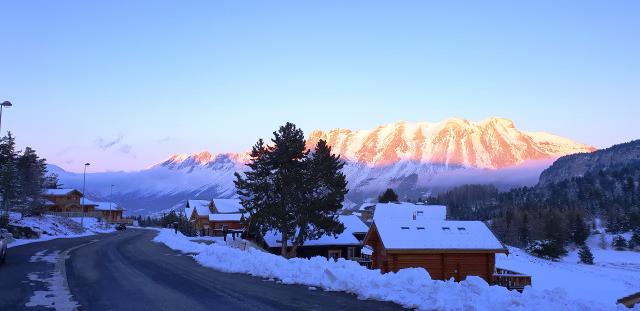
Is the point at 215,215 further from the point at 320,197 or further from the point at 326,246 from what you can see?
the point at 320,197

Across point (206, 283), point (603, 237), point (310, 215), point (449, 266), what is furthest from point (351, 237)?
point (603, 237)

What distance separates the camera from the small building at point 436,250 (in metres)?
39.2

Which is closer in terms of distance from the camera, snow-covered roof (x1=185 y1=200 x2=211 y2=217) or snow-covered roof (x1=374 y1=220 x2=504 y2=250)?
snow-covered roof (x1=374 y1=220 x2=504 y2=250)

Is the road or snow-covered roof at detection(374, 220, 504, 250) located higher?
snow-covered roof at detection(374, 220, 504, 250)

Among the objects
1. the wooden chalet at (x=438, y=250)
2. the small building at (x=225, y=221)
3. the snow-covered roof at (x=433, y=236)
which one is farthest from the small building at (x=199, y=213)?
the wooden chalet at (x=438, y=250)

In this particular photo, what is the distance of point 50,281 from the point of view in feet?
55.7

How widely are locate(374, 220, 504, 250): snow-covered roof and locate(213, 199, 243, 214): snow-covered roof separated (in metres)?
56.3

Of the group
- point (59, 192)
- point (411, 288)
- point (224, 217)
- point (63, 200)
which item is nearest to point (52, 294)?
point (411, 288)

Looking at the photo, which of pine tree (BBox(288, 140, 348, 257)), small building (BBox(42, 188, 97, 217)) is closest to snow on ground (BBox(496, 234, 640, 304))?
pine tree (BBox(288, 140, 348, 257))

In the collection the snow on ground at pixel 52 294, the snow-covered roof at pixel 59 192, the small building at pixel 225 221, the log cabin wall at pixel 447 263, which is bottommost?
the log cabin wall at pixel 447 263

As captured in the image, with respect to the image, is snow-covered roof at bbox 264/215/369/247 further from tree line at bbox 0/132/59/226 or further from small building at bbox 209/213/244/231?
small building at bbox 209/213/244/231

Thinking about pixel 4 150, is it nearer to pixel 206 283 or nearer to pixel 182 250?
pixel 182 250

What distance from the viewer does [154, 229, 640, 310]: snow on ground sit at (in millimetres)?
10000

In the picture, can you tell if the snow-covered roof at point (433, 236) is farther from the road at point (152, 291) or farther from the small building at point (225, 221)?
the small building at point (225, 221)
